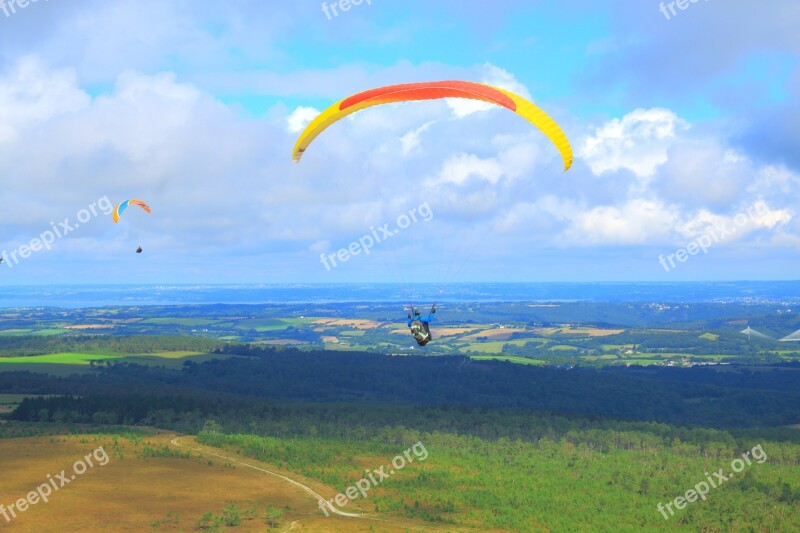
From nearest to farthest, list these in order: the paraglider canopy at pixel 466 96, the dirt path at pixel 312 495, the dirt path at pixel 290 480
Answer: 1. the paraglider canopy at pixel 466 96
2. the dirt path at pixel 312 495
3. the dirt path at pixel 290 480

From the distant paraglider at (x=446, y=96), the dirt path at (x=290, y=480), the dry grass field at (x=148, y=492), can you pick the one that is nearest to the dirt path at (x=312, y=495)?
the dirt path at (x=290, y=480)

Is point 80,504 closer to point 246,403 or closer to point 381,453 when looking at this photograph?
point 381,453

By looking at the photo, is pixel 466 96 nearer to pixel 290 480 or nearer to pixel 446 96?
pixel 446 96

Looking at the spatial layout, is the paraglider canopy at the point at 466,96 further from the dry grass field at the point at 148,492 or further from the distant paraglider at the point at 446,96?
the dry grass field at the point at 148,492

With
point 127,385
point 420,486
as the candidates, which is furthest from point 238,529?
point 127,385

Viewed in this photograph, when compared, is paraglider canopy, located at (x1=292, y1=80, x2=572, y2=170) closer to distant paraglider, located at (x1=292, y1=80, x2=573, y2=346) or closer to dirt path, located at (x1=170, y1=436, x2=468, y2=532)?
distant paraglider, located at (x1=292, y1=80, x2=573, y2=346)

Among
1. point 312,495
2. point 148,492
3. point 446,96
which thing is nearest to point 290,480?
point 312,495

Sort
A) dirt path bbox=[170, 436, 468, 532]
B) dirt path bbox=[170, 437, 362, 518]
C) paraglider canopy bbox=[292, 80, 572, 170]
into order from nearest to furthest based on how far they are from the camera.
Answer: paraglider canopy bbox=[292, 80, 572, 170], dirt path bbox=[170, 436, 468, 532], dirt path bbox=[170, 437, 362, 518]

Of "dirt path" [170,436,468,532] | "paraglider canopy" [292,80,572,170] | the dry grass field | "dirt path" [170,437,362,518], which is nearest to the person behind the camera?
"paraglider canopy" [292,80,572,170]

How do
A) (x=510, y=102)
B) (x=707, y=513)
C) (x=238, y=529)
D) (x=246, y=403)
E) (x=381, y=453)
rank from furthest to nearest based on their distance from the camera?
(x=246, y=403) → (x=381, y=453) → (x=707, y=513) → (x=238, y=529) → (x=510, y=102)

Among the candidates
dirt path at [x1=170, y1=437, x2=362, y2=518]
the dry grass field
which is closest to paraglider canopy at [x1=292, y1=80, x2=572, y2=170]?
the dry grass field

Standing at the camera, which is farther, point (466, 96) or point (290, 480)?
point (290, 480)
